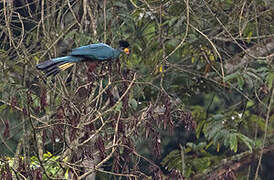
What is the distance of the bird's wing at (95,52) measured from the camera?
4790mm

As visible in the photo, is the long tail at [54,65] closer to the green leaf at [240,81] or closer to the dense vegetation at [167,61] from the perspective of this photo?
the dense vegetation at [167,61]

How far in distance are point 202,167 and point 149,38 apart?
4.84ft

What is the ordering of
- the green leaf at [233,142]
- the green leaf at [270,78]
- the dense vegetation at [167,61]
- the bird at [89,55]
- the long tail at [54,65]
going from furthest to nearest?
the green leaf at [270,78]
the green leaf at [233,142]
the dense vegetation at [167,61]
the bird at [89,55]
the long tail at [54,65]

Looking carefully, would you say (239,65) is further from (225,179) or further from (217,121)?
(225,179)

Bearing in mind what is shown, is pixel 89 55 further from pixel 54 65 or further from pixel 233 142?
pixel 233 142

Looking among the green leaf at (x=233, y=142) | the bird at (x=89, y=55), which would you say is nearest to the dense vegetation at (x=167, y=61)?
the green leaf at (x=233, y=142)

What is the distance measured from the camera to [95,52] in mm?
4777

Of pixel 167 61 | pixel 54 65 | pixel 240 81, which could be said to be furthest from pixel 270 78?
pixel 54 65

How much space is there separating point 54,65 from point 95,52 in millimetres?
374

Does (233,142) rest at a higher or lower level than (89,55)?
lower

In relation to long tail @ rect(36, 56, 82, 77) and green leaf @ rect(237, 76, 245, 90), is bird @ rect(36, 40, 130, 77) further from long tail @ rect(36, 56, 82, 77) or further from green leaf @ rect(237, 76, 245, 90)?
green leaf @ rect(237, 76, 245, 90)

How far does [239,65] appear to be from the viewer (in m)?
6.36

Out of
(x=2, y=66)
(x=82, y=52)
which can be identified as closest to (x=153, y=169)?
(x=82, y=52)

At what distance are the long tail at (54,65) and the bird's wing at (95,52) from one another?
67 mm
